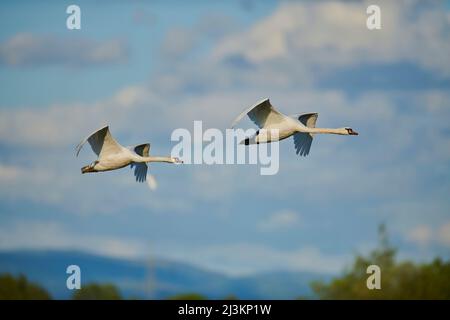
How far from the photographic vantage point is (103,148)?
4622cm

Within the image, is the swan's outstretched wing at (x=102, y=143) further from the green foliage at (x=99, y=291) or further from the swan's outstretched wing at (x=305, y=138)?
the green foliage at (x=99, y=291)

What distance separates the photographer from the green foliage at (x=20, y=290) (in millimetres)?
70125

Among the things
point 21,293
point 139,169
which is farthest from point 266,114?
point 21,293

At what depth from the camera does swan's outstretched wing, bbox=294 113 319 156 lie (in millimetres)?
47250

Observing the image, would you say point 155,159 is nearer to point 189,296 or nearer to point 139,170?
point 139,170

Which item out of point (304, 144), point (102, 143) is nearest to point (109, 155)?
point (102, 143)

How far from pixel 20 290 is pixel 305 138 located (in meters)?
26.3

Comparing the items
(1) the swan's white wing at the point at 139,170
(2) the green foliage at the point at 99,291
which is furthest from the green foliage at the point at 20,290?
(1) the swan's white wing at the point at 139,170

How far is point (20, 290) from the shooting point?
232 ft

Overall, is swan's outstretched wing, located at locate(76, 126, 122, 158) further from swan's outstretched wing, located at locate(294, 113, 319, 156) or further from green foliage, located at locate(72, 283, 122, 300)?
green foliage, located at locate(72, 283, 122, 300)

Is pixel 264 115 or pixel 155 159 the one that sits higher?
pixel 264 115

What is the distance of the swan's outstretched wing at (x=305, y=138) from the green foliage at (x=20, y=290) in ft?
81.2
